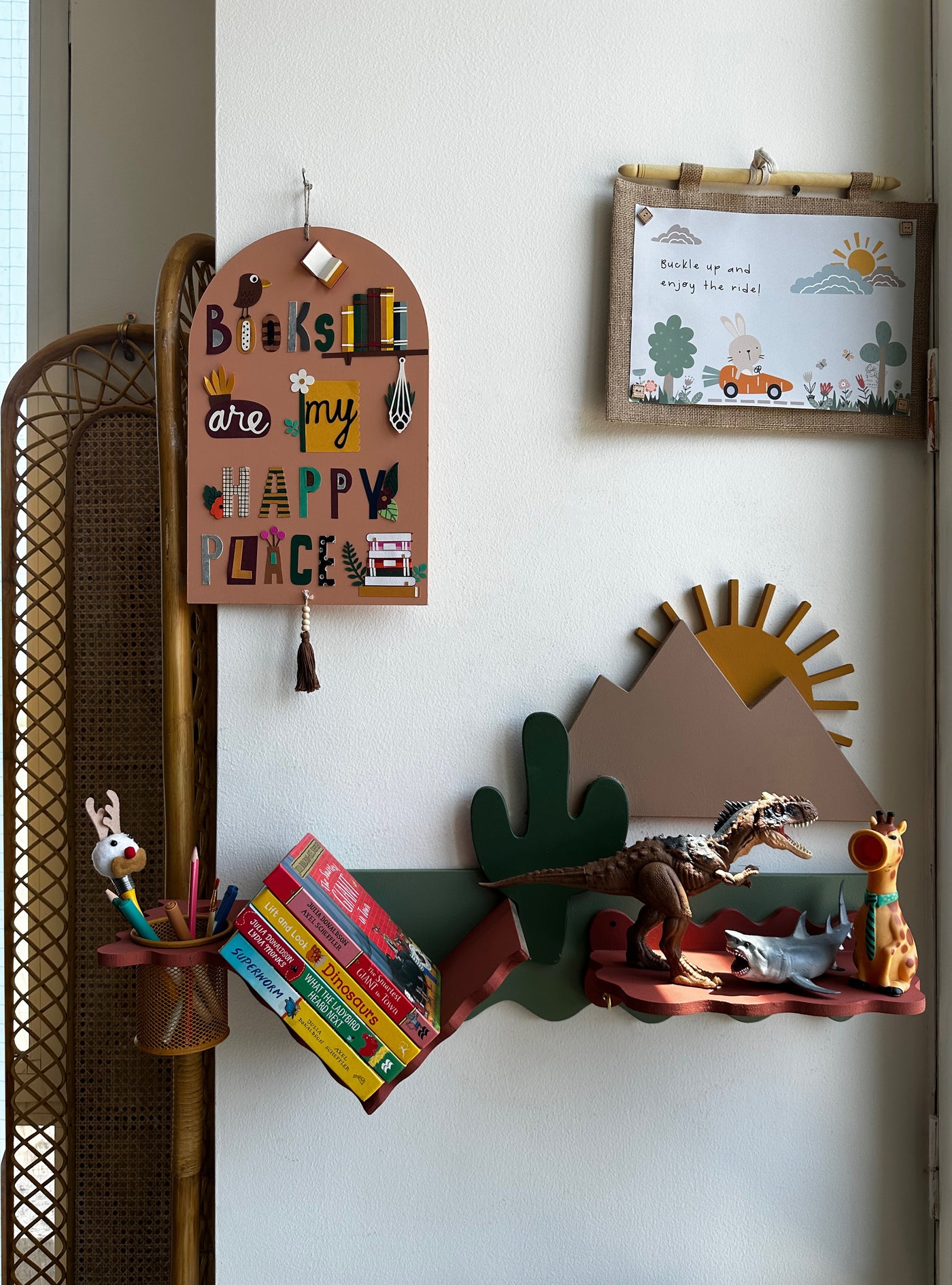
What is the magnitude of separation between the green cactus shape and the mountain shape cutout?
3 centimetres

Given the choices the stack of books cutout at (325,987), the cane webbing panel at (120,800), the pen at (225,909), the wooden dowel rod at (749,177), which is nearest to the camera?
the stack of books cutout at (325,987)

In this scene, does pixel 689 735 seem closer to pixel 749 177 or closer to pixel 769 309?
pixel 769 309

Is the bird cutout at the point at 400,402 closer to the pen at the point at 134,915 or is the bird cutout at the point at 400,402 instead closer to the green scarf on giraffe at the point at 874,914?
the pen at the point at 134,915

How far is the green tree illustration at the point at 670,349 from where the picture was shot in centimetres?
119

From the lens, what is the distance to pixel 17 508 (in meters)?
1.36

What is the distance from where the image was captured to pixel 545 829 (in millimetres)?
1171

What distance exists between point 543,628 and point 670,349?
0.43 metres

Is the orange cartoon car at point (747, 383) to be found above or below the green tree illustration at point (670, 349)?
below

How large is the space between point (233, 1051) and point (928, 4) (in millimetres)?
1820

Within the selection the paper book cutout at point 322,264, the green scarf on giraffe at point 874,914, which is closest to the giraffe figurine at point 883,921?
the green scarf on giraffe at point 874,914

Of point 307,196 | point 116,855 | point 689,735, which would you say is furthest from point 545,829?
point 307,196

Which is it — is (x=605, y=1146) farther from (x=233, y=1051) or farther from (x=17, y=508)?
(x=17, y=508)

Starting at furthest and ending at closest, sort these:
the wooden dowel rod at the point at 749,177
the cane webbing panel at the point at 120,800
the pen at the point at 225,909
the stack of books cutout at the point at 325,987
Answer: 1. the cane webbing panel at the point at 120,800
2. the wooden dowel rod at the point at 749,177
3. the pen at the point at 225,909
4. the stack of books cutout at the point at 325,987

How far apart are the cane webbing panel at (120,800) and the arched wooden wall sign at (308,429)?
0.83 ft
